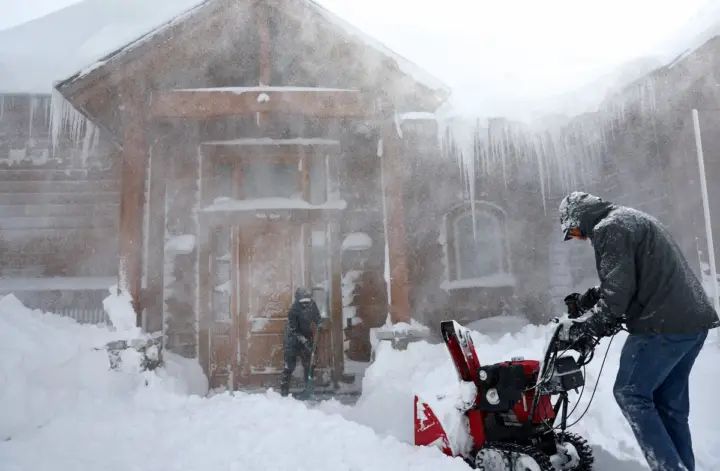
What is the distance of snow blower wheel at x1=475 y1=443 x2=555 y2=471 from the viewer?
2672mm

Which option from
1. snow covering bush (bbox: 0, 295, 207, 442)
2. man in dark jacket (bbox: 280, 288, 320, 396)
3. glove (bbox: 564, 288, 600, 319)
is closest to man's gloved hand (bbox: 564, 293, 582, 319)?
glove (bbox: 564, 288, 600, 319)

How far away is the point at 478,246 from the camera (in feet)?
32.1

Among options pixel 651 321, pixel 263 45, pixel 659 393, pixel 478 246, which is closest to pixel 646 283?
pixel 651 321

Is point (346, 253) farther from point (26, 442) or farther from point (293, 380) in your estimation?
point (26, 442)

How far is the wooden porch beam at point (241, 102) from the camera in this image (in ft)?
21.1

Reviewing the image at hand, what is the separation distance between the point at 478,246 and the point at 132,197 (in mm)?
6170

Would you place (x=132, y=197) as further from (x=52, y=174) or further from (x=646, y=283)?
(x=646, y=283)

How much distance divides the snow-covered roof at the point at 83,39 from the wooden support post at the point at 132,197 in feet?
2.33

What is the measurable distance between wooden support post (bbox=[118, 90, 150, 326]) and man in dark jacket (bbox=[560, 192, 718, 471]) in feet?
17.2

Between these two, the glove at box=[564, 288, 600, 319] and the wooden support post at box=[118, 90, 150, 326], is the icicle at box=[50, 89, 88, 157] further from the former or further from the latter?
the glove at box=[564, 288, 600, 319]

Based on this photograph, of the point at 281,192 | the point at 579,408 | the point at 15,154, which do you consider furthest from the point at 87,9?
the point at 579,408

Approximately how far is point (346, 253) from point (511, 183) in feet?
12.9

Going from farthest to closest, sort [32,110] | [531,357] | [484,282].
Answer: [484,282] < [32,110] < [531,357]

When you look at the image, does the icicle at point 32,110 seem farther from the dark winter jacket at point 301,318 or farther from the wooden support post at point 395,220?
the wooden support post at point 395,220
